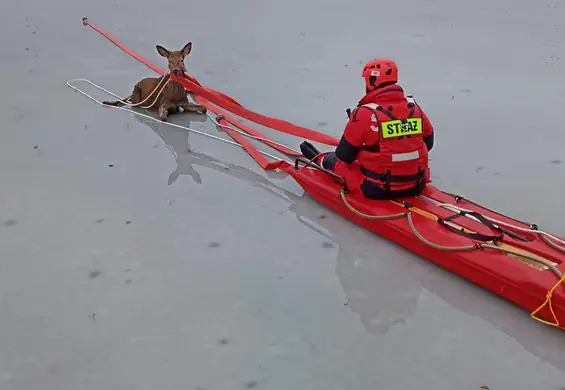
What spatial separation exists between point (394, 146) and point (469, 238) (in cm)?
56

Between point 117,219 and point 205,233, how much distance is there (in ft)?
1.62

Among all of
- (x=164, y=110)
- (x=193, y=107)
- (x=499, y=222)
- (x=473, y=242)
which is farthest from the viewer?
(x=193, y=107)

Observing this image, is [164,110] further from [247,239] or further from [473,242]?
[473,242]

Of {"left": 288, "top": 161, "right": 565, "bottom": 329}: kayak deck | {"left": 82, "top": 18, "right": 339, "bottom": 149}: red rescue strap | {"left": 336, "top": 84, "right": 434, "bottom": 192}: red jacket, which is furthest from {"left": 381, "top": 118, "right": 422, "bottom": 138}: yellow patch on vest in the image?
{"left": 82, "top": 18, "right": 339, "bottom": 149}: red rescue strap

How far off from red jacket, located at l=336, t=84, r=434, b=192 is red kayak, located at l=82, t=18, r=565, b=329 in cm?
14

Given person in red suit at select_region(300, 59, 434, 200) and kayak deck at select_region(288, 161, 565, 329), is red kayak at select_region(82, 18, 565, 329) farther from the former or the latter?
person in red suit at select_region(300, 59, 434, 200)

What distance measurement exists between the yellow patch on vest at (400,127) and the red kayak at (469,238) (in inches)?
13.4

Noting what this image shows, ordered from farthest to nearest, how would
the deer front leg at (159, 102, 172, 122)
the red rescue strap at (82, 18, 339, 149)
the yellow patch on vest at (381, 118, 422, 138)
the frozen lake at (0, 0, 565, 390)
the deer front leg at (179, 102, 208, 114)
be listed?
the deer front leg at (179, 102, 208, 114) < the deer front leg at (159, 102, 172, 122) < the red rescue strap at (82, 18, 339, 149) < the yellow patch on vest at (381, 118, 422, 138) < the frozen lake at (0, 0, 565, 390)

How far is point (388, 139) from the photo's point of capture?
9.89 feet

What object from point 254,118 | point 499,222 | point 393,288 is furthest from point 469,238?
point 254,118

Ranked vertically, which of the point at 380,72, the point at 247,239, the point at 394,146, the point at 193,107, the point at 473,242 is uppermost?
the point at 380,72

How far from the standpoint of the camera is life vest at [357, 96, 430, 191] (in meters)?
3.00

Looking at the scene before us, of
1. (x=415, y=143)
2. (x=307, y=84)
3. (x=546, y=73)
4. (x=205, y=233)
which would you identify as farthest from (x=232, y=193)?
(x=546, y=73)

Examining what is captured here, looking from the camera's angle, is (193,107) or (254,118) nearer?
(254,118)
